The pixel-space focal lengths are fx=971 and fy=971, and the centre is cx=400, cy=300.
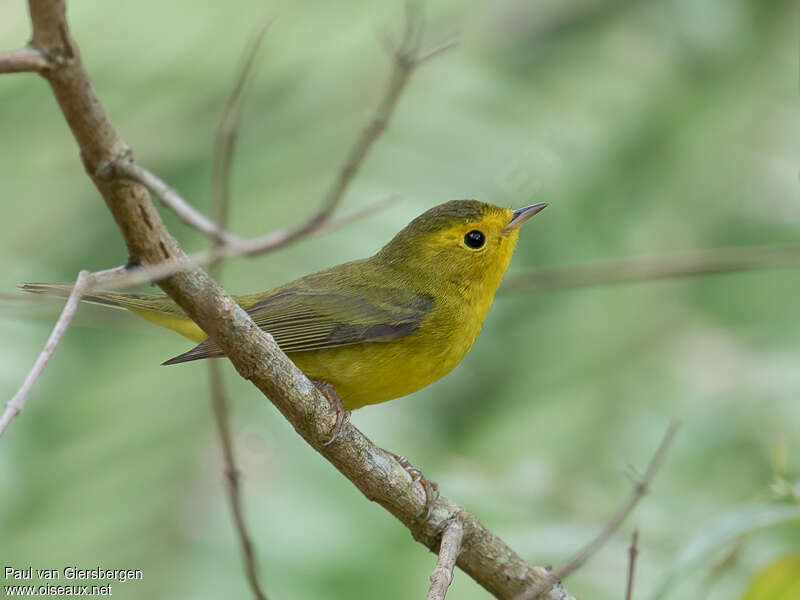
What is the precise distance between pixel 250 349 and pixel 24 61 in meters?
0.97

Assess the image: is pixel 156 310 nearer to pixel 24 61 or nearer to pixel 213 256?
pixel 213 256

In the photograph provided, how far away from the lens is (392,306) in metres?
3.99

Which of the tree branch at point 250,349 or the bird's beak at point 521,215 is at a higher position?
the bird's beak at point 521,215

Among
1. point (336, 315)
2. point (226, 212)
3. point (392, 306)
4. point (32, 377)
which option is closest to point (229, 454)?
point (226, 212)

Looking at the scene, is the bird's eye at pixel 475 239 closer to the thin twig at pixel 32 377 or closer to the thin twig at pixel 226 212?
the thin twig at pixel 226 212

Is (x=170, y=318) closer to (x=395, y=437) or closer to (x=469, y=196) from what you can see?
(x=395, y=437)

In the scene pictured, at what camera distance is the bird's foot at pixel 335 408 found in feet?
9.20

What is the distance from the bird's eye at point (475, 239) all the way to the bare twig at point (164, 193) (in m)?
2.56

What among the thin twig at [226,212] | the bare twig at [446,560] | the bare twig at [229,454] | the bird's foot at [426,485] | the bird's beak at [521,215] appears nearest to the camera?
the thin twig at [226,212]

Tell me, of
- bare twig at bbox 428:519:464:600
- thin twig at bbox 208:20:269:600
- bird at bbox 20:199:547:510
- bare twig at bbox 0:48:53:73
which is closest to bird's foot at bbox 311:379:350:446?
bird at bbox 20:199:547:510

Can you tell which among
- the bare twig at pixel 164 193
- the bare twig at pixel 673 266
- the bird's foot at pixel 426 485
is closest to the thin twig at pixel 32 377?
the bare twig at pixel 164 193

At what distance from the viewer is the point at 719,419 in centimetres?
423

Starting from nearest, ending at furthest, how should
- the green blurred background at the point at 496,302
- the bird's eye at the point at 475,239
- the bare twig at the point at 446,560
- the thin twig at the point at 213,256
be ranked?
the thin twig at the point at 213,256 → the bare twig at the point at 446,560 → the green blurred background at the point at 496,302 → the bird's eye at the point at 475,239

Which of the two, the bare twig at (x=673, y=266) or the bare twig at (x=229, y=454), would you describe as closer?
the bare twig at (x=229, y=454)
